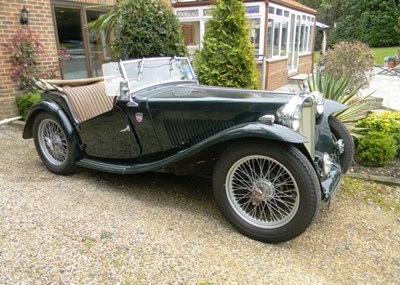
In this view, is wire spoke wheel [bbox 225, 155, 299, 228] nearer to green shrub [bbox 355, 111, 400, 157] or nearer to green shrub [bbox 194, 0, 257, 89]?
green shrub [bbox 355, 111, 400, 157]

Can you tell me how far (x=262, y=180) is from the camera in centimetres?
245

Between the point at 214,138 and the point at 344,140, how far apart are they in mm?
1514

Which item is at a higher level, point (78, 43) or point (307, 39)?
point (307, 39)

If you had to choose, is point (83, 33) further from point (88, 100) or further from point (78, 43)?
point (88, 100)

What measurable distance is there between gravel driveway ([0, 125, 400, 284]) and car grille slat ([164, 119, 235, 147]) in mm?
623

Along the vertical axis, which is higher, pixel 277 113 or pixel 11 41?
pixel 11 41

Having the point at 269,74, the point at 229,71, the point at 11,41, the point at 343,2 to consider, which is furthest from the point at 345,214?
the point at 343,2

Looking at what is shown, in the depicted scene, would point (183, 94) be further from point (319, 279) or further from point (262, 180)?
point (319, 279)

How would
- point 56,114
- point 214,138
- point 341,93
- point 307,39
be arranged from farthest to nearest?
point 307,39
point 341,93
point 56,114
point 214,138

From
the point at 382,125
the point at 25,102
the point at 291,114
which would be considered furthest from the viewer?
the point at 25,102

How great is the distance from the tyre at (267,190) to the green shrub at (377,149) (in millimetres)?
1837

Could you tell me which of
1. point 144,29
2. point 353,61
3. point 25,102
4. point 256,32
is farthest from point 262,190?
point 256,32

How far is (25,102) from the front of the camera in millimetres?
5766

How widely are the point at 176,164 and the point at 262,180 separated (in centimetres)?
76
